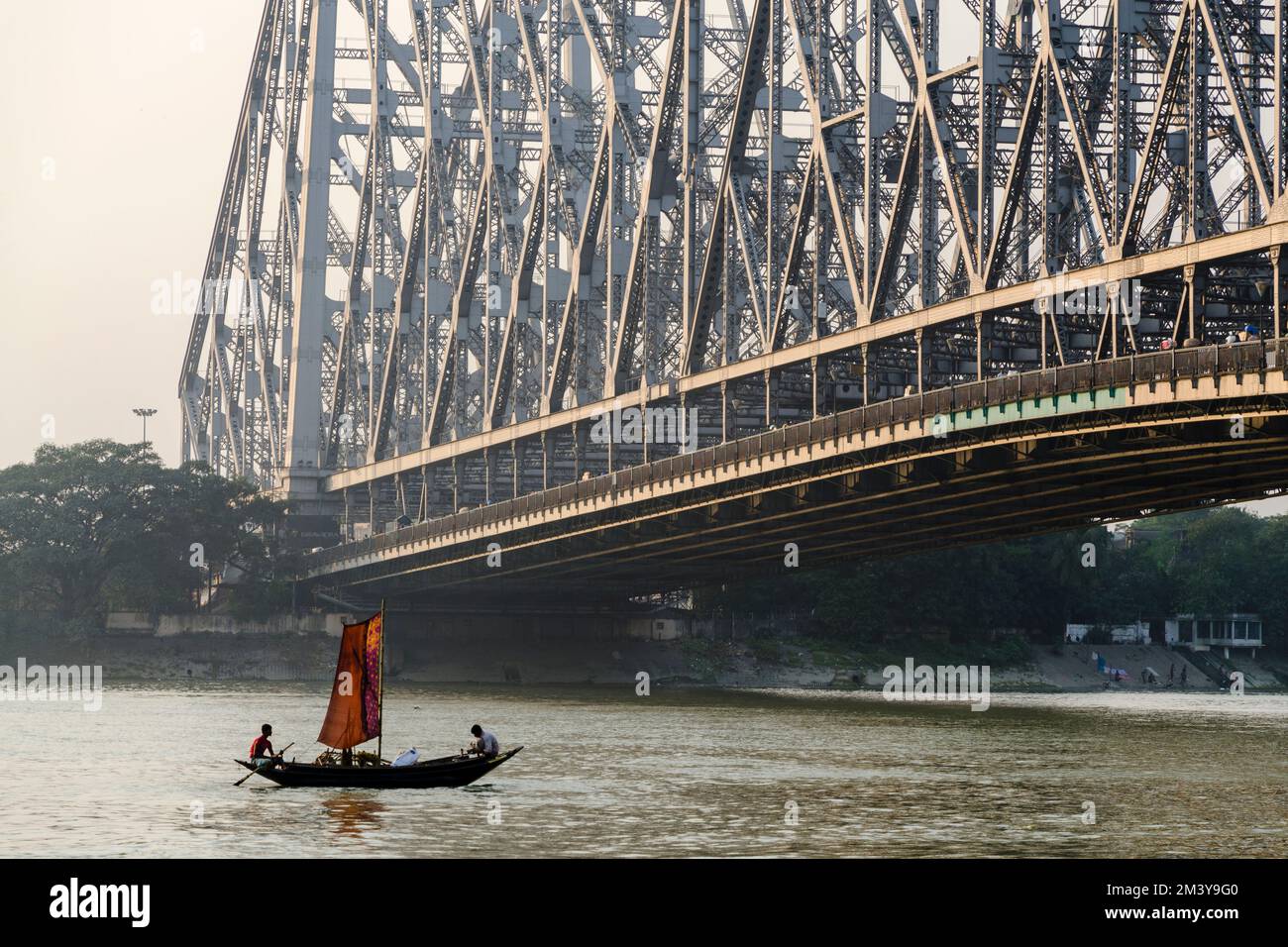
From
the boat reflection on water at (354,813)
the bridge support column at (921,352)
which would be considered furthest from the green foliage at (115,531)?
the boat reflection on water at (354,813)

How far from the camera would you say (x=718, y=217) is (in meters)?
98.6

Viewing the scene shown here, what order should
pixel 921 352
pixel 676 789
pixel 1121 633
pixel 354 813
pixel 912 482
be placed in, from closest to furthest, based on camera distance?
1. pixel 354 813
2. pixel 676 789
3. pixel 912 482
4. pixel 921 352
5. pixel 1121 633

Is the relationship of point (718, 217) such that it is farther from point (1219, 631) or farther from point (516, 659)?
point (1219, 631)

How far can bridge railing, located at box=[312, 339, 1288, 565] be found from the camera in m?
56.3

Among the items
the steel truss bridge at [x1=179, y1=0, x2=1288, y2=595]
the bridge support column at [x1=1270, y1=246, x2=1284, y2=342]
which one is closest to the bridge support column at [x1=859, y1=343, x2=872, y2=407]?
the steel truss bridge at [x1=179, y1=0, x2=1288, y2=595]

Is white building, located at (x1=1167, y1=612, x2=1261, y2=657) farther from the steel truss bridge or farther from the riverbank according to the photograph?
the steel truss bridge

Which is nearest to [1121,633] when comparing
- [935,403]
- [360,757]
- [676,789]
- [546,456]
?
[546,456]

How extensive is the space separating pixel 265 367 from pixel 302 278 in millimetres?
10248

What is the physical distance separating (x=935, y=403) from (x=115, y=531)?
3553 inches

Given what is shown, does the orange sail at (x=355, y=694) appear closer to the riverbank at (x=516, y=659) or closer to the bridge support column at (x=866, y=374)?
the bridge support column at (x=866, y=374)

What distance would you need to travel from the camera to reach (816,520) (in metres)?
90.4

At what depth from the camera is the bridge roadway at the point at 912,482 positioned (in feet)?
196

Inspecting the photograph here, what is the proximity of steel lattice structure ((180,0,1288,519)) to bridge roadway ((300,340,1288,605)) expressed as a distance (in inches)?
110
